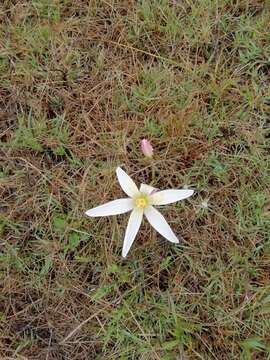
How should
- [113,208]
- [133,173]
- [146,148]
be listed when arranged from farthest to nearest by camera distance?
1. [133,173]
2. [146,148]
3. [113,208]

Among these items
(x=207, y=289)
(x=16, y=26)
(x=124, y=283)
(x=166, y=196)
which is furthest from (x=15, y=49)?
(x=207, y=289)

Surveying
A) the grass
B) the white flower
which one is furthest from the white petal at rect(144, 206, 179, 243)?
the grass

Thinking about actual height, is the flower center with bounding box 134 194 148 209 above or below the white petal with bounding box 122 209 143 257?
above

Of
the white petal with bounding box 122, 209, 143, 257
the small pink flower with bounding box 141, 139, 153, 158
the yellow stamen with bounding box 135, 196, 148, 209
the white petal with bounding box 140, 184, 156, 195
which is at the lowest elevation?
the white petal with bounding box 122, 209, 143, 257

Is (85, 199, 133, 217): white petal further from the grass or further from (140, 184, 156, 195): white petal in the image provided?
the grass

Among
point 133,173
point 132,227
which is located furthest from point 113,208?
point 133,173

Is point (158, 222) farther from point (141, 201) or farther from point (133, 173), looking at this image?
point (133, 173)

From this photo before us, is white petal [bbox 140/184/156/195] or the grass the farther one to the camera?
the grass
